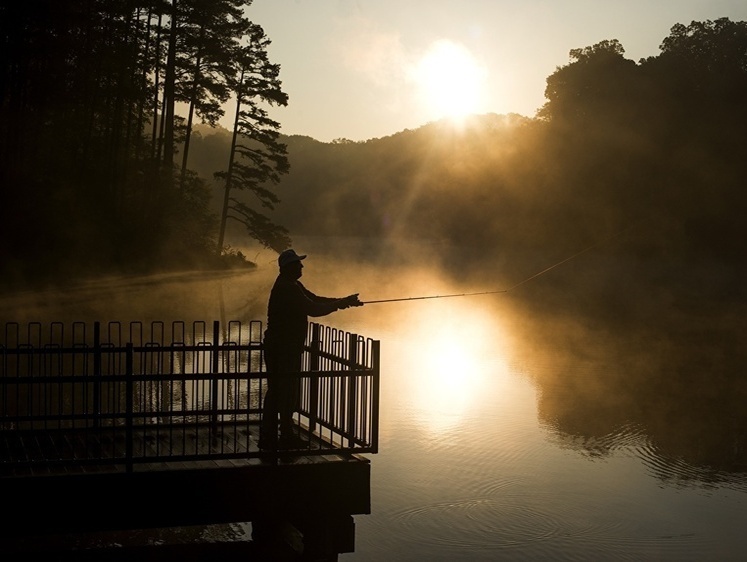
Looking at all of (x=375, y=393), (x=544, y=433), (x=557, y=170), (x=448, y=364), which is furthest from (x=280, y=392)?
(x=557, y=170)

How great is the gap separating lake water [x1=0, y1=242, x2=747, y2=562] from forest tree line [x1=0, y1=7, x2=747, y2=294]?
10.2 metres

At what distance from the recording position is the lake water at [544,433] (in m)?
11.8

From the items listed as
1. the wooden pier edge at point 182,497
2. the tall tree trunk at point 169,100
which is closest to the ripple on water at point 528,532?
the wooden pier edge at point 182,497

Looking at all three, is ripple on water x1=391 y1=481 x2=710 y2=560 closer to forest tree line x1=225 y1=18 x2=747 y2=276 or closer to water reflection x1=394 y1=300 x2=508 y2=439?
water reflection x1=394 y1=300 x2=508 y2=439

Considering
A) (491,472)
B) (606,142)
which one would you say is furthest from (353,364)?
(606,142)

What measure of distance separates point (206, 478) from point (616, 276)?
68126 millimetres

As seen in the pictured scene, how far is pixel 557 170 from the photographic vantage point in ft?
301

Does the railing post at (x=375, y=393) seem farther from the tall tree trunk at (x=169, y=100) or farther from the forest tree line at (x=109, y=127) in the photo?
the tall tree trunk at (x=169, y=100)

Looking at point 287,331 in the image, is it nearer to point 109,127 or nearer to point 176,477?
point 176,477

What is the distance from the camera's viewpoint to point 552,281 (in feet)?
236

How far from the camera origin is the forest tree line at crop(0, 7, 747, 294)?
4894cm

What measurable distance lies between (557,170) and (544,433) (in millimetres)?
76399

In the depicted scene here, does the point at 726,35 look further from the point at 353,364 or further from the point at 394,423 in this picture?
the point at 353,364

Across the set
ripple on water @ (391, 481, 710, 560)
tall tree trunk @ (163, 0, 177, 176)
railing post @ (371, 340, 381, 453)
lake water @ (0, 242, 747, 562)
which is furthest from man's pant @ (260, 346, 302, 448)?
tall tree trunk @ (163, 0, 177, 176)
